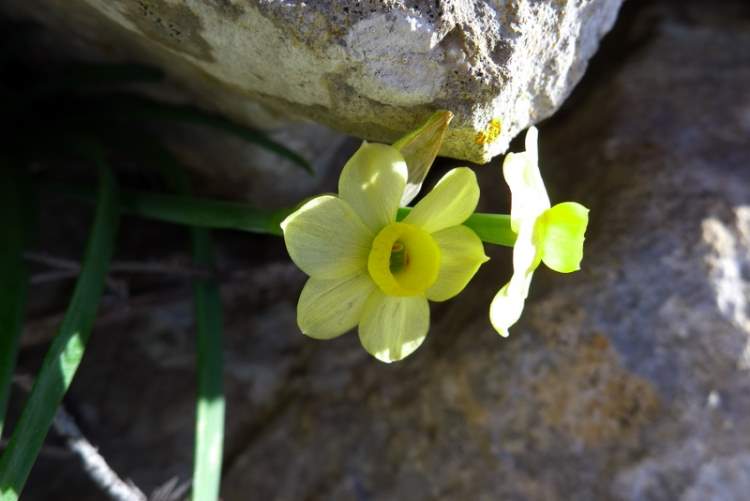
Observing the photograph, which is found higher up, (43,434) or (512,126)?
(512,126)

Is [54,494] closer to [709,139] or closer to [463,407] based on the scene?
[463,407]

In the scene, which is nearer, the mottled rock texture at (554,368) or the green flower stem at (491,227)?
the green flower stem at (491,227)

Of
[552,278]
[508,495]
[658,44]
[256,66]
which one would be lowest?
[508,495]

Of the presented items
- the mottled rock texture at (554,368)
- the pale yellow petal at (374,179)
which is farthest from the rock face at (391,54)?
the mottled rock texture at (554,368)

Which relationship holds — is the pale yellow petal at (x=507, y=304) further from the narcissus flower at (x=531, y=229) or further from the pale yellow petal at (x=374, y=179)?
the pale yellow petal at (x=374, y=179)

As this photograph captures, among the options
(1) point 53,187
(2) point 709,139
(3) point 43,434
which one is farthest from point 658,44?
(3) point 43,434

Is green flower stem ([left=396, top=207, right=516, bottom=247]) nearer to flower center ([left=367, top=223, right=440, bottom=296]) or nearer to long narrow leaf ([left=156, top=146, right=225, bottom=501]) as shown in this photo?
flower center ([left=367, top=223, right=440, bottom=296])
